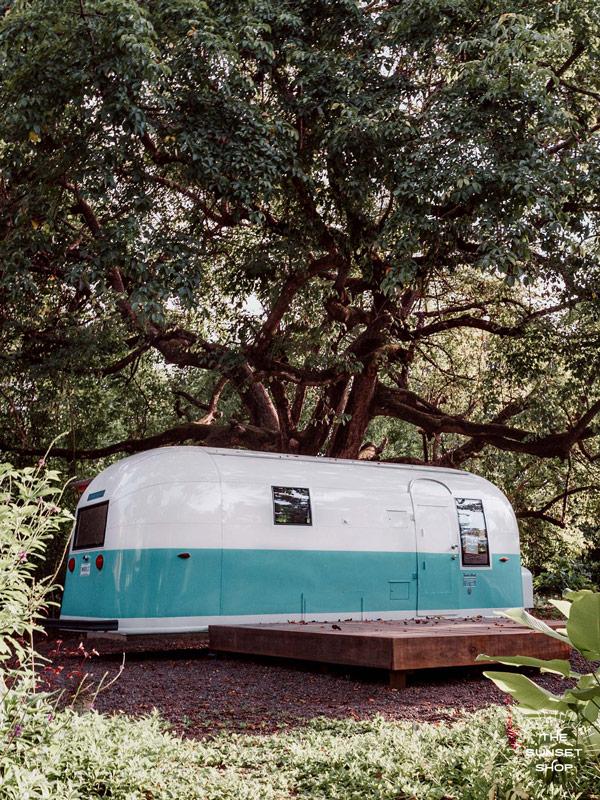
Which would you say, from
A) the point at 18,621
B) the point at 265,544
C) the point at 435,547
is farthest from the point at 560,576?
the point at 18,621

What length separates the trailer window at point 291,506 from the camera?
11.7m

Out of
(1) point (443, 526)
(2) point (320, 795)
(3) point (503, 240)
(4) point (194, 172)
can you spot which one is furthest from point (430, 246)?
(2) point (320, 795)

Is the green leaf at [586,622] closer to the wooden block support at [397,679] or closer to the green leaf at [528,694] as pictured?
the green leaf at [528,694]

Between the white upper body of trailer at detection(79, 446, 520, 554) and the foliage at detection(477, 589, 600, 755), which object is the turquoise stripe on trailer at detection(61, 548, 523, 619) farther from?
the foliage at detection(477, 589, 600, 755)

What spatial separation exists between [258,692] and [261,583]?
3423mm

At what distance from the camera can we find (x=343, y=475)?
12492 millimetres

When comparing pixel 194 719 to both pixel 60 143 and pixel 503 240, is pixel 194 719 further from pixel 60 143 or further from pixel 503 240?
pixel 60 143

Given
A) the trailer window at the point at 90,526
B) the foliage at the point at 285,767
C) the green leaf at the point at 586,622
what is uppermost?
the trailer window at the point at 90,526

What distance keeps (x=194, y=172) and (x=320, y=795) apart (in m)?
8.84

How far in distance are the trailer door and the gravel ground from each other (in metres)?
2.65

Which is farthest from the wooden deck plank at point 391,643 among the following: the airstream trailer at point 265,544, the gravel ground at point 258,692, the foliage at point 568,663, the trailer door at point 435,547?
the foliage at point 568,663

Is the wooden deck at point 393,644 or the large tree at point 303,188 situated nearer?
the wooden deck at point 393,644

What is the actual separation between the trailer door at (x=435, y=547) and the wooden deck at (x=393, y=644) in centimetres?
252

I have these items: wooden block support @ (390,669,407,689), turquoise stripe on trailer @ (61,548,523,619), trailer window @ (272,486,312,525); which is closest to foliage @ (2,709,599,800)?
wooden block support @ (390,669,407,689)
